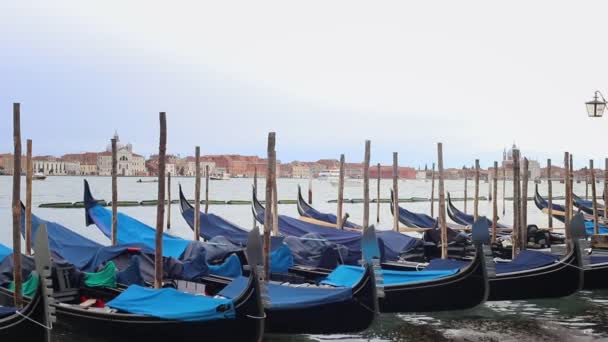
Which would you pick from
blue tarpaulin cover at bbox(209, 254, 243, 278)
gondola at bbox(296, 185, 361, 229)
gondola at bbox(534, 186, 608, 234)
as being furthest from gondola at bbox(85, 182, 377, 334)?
gondola at bbox(534, 186, 608, 234)

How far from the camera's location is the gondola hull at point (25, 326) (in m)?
4.84

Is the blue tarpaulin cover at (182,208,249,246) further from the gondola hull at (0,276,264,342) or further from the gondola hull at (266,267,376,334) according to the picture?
the gondola hull at (0,276,264,342)

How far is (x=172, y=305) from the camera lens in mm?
5664

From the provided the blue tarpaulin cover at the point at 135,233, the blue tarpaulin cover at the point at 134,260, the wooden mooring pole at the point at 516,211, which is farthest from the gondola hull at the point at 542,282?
the blue tarpaulin cover at the point at 135,233

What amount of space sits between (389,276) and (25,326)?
3941 mm

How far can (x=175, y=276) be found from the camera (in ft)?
23.4

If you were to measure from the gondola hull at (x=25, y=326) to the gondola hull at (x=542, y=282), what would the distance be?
4998mm

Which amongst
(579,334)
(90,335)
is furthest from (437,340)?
(90,335)

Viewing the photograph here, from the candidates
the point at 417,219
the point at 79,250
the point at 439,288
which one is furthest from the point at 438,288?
the point at 417,219

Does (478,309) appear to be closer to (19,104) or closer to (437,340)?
(437,340)

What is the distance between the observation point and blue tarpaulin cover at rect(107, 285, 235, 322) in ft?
18.1

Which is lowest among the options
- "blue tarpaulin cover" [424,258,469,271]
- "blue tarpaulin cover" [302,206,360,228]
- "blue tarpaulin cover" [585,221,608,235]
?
"blue tarpaulin cover" [424,258,469,271]

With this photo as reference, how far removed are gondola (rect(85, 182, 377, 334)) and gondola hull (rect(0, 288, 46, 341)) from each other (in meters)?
1.98

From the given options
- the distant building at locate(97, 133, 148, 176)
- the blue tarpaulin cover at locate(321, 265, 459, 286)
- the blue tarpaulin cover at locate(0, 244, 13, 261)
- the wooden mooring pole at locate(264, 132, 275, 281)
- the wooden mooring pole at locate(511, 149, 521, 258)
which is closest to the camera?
the wooden mooring pole at locate(264, 132, 275, 281)
